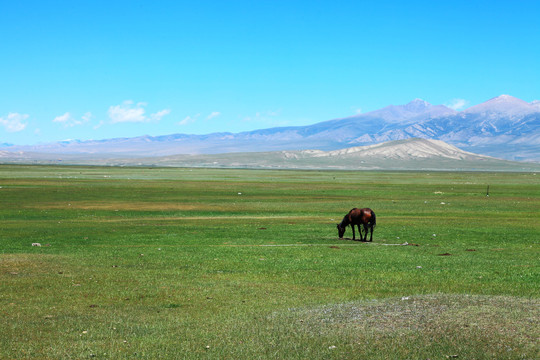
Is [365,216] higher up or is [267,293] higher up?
[365,216]

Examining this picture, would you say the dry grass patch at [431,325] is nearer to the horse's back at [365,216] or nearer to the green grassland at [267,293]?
the green grassland at [267,293]

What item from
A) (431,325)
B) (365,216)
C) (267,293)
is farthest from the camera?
(365,216)

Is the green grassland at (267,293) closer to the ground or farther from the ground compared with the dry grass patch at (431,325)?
closer to the ground

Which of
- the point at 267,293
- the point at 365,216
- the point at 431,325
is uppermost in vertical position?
the point at 365,216

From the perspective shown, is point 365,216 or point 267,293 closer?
point 267,293

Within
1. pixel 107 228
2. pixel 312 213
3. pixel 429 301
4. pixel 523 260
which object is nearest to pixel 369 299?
pixel 429 301

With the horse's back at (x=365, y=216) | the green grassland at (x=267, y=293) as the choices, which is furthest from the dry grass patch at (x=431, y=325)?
the horse's back at (x=365, y=216)

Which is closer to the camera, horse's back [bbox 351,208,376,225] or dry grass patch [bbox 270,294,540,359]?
dry grass patch [bbox 270,294,540,359]

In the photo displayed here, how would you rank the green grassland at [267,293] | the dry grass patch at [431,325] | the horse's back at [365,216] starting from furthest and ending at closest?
the horse's back at [365,216] < the green grassland at [267,293] < the dry grass patch at [431,325]

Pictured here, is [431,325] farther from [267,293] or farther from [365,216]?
[365,216]

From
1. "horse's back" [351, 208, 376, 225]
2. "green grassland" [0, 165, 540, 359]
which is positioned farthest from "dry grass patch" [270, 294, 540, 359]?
"horse's back" [351, 208, 376, 225]

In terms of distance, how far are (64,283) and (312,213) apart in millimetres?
36268

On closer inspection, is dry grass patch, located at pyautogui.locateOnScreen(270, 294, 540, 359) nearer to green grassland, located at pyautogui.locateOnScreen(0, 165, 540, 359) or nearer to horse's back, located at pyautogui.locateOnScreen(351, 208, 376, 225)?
green grassland, located at pyautogui.locateOnScreen(0, 165, 540, 359)

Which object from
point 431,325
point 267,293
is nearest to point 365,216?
point 267,293
